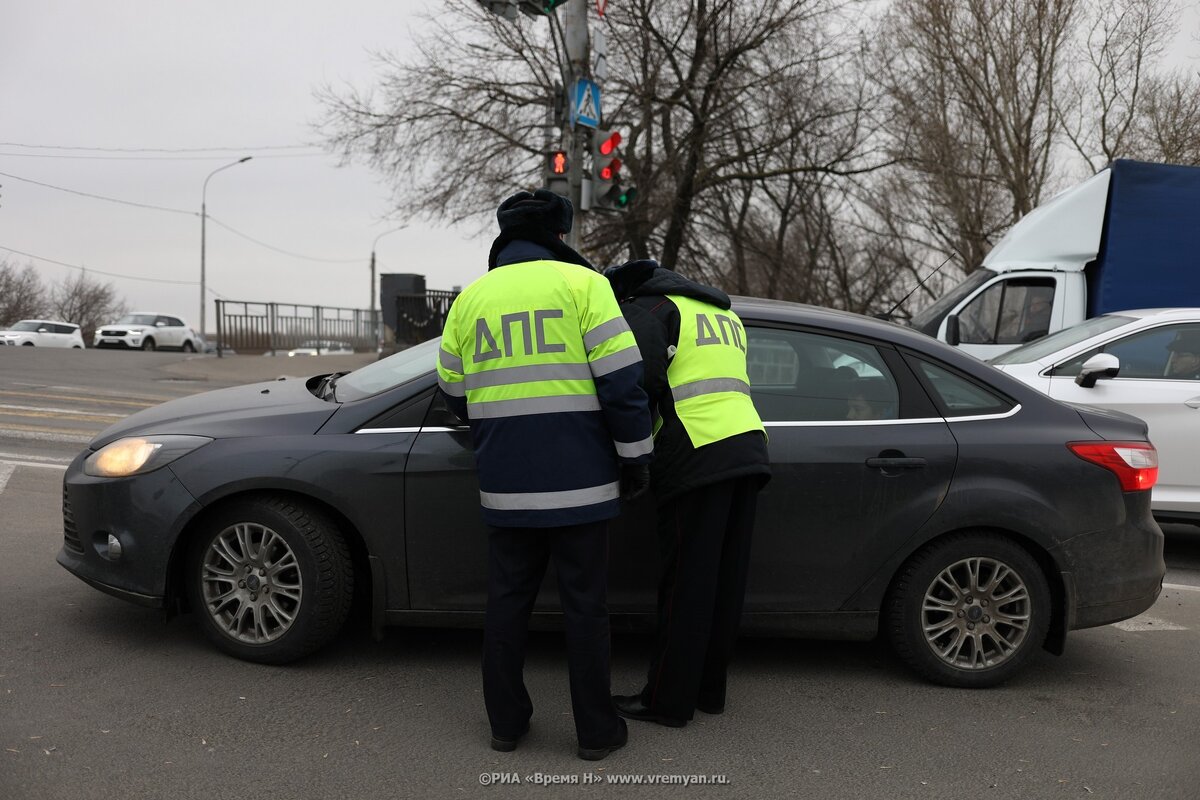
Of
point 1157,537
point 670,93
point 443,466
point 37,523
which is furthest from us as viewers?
point 670,93

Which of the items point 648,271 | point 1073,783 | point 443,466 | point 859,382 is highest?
point 648,271

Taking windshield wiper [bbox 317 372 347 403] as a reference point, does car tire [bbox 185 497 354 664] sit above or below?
below

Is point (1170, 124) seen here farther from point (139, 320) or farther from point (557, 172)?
point (139, 320)

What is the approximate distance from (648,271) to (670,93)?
57.9 ft

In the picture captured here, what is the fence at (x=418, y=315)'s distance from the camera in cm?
2494

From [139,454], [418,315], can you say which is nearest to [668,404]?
[139,454]

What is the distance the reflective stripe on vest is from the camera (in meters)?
3.67

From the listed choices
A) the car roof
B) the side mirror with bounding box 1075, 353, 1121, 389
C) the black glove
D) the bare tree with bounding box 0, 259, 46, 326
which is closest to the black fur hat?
the black glove

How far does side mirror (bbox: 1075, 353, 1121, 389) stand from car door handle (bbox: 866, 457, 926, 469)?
2973mm

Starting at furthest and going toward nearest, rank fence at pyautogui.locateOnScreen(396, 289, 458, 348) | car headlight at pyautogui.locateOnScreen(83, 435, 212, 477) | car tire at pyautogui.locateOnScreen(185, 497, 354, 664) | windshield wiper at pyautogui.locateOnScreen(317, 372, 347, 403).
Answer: fence at pyautogui.locateOnScreen(396, 289, 458, 348)
windshield wiper at pyautogui.locateOnScreen(317, 372, 347, 403)
car headlight at pyautogui.locateOnScreen(83, 435, 212, 477)
car tire at pyautogui.locateOnScreen(185, 497, 354, 664)

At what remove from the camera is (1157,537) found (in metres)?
4.36

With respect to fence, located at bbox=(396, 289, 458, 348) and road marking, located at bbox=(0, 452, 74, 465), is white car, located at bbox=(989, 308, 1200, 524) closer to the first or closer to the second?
road marking, located at bbox=(0, 452, 74, 465)

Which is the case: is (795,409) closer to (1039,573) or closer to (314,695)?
(1039,573)

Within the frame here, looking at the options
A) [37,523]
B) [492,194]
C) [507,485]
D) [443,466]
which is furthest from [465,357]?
[492,194]
